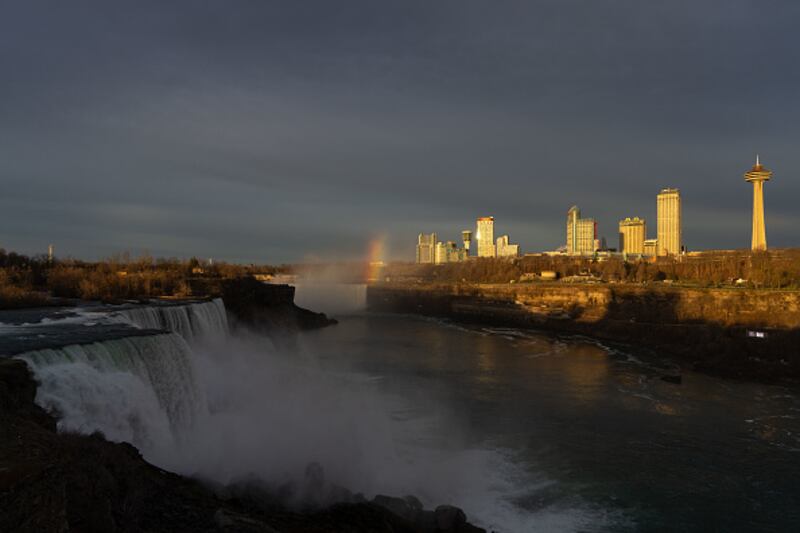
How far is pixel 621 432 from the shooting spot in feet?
69.4

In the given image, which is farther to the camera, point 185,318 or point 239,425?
point 185,318

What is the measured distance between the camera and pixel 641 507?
14.7m

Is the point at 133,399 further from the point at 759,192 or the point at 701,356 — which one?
the point at 759,192

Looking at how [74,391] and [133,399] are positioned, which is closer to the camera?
[74,391]

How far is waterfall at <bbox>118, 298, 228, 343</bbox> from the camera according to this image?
74.4 feet

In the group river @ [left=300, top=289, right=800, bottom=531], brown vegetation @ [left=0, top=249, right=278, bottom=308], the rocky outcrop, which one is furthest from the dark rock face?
the rocky outcrop

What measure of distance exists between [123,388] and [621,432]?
17.9 metres

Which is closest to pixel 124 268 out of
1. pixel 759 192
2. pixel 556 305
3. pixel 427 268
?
pixel 556 305

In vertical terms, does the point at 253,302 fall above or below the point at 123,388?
above

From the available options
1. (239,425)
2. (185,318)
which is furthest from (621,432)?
(185,318)

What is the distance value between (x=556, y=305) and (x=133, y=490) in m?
68.5

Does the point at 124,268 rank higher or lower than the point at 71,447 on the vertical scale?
higher

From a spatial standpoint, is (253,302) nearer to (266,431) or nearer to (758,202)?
(266,431)

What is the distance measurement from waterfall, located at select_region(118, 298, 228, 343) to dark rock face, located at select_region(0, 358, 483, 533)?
11.6m
